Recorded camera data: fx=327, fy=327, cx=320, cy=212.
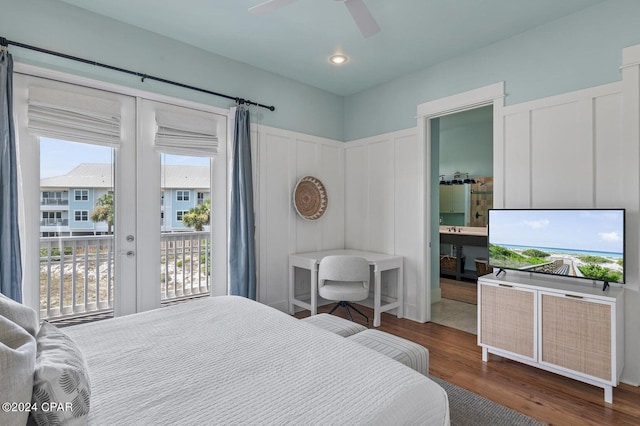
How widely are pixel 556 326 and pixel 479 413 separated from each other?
906 millimetres

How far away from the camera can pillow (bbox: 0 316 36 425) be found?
0.79 meters

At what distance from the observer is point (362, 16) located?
2.24 metres

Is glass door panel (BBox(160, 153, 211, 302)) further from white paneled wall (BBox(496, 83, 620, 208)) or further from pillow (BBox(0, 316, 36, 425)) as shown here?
white paneled wall (BBox(496, 83, 620, 208))

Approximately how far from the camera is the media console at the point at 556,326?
2.19m

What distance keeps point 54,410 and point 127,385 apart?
305mm

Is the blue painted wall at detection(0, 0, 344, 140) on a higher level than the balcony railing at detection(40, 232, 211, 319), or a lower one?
higher

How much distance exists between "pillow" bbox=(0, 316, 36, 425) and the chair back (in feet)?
8.75

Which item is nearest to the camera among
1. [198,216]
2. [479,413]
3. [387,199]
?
[479,413]

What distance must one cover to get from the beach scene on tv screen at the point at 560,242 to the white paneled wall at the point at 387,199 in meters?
0.99

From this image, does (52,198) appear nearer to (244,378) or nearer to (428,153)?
(244,378)

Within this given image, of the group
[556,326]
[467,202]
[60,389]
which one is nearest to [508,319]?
[556,326]

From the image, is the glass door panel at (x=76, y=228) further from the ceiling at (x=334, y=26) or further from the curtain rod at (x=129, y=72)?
the ceiling at (x=334, y=26)

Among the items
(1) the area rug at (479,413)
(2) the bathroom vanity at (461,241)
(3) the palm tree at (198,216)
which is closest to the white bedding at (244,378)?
(1) the area rug at (479,413)

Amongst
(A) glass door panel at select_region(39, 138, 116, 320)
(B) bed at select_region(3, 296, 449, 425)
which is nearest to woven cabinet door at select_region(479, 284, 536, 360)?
(B) bed at select_region(3, 296, 449, 425)
